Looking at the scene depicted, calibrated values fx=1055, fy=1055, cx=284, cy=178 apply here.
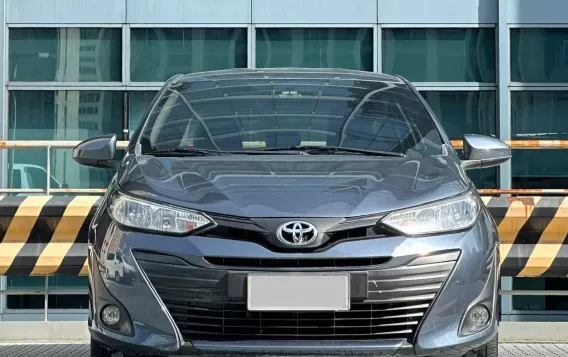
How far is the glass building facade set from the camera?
11688mm

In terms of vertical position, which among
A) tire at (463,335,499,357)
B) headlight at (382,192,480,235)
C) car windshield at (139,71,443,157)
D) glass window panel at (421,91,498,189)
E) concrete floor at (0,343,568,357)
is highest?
glass window panel at (421,91,498,189)

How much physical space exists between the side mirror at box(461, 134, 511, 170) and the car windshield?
0.69ft

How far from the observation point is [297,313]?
416cm

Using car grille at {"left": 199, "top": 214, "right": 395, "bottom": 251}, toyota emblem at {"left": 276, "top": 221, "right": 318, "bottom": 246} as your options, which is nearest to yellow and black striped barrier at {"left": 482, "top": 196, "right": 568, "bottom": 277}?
car grille at {"left": 199, "top": 214, "right": 395, "bottom": 251}

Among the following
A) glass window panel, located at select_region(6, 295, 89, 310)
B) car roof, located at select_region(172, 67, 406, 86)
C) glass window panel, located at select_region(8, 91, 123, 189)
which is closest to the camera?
car roof, located at select_region(172, 67, 406, 86)

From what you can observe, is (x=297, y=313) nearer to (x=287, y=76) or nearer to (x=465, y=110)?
(x=287, y=76)

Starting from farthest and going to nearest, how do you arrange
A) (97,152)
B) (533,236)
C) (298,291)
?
(533,236), (97,152), (298,291)

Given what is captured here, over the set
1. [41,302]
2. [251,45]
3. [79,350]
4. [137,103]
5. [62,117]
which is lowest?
[41,302]

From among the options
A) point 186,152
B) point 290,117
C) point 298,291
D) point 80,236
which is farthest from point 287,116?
point 80,236

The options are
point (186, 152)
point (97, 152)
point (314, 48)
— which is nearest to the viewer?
point (186, 152)

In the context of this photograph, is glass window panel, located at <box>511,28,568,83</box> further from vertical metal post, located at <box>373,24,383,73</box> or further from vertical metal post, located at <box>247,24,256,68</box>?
vertical metal post, located at <box>247,24,256,68</box>

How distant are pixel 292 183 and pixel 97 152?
1.29 meters

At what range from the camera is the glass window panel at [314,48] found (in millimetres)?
11805

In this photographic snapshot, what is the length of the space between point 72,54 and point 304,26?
2615 millimetres
